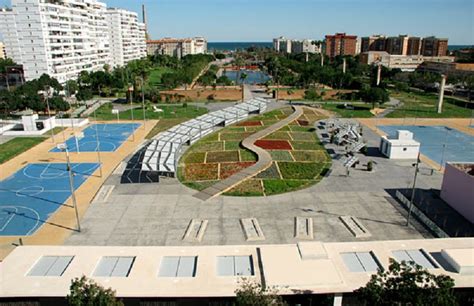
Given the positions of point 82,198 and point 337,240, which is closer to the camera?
point 337,240

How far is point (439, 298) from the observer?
13922mm

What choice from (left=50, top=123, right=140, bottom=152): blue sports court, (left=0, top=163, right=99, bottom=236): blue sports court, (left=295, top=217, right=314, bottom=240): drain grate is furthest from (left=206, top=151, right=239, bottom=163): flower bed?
(left=295, top=217, right=314, bottom=240): drain grate

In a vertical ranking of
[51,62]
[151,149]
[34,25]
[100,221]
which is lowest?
[100,221]

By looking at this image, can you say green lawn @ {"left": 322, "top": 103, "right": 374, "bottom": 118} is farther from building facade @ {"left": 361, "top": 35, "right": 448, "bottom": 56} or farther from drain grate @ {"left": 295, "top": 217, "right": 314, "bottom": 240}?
building facade @ {"left": 361, "top": 35, "right": 448, "bottom": 56}

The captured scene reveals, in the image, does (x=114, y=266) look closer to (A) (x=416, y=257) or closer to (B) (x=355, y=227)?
(A) (x=416, y=257)

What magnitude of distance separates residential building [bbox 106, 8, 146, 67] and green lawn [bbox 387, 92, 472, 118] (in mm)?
112766

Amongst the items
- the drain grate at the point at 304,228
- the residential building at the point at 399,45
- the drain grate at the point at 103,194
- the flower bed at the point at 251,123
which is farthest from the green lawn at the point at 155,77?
the residential building at the point at 399,45

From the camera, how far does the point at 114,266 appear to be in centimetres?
2047

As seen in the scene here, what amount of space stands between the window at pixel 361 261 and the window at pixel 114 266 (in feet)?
42.3

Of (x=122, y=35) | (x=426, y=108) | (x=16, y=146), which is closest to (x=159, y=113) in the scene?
(x=16, y=146)

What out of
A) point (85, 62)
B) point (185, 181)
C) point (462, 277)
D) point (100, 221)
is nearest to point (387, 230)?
point (462, 277)

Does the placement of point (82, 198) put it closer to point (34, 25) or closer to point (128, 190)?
point (128, 190)

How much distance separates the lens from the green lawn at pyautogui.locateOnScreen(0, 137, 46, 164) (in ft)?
156

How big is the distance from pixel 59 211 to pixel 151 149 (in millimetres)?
13895
